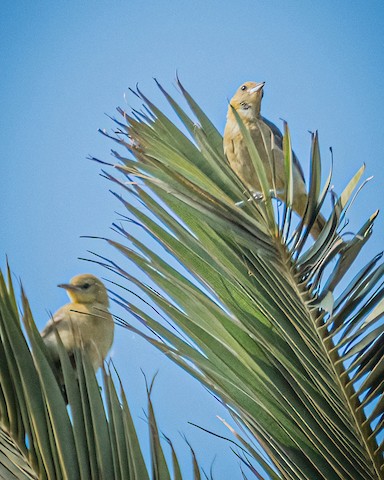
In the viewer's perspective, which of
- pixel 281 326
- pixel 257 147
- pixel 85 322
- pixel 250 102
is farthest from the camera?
pixel 250 102

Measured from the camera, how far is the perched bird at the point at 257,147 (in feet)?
7.70

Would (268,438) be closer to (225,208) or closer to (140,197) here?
(225,208)

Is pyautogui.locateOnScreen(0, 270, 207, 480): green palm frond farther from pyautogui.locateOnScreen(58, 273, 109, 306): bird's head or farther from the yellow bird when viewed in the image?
pyautogui.locateOnScreen(58, 273, 109, 306): bird's head

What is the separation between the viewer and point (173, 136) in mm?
1528

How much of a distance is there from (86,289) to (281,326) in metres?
1.66

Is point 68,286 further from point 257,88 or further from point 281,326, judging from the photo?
point 281,326

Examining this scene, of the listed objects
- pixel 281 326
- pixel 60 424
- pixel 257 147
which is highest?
pixel 257 147

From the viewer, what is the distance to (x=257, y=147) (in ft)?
8.98

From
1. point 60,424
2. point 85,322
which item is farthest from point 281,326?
point 85,322

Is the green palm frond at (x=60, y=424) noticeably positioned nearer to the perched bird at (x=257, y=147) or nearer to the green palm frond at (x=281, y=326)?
the green palm frond at (x=281, y=326)

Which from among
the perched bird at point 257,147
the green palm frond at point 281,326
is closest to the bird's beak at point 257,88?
the perched bird at point 257,147

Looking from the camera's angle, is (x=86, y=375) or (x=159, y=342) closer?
(x=159, y=342)

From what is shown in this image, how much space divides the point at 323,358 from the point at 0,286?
0.60 meters

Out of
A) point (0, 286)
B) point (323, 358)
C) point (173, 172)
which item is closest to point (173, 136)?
point (173, 172)
